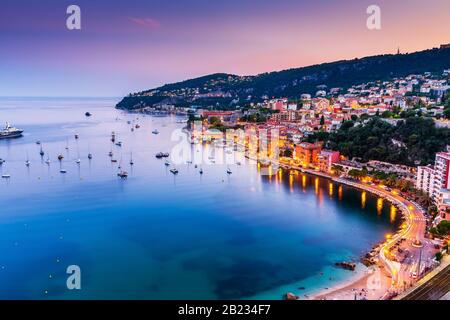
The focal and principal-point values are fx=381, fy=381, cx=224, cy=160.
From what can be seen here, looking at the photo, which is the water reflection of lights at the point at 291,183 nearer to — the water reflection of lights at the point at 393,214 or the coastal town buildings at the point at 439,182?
the water reflection of lights at the point at 393,214

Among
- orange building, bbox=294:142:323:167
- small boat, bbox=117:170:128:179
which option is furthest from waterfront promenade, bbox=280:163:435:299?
small boat, bbox=117:170:128:179

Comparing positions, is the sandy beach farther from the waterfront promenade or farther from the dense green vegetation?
the dense green vegetation

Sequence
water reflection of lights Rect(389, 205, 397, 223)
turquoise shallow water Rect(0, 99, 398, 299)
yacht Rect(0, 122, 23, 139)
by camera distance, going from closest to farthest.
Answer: turquoise shallow water Rect(0, 99, 398, 299) < water reflection of lights Rect(389, 205, 397, 223) < yacht Rect(0, 122, 23, 139)

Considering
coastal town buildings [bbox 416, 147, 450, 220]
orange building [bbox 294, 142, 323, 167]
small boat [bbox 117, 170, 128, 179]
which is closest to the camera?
coastal town buildings [bbox 416, 147, 450, 220]

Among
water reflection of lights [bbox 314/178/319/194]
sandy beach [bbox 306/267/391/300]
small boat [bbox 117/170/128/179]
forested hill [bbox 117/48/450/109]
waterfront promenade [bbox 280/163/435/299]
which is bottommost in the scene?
sandy beach [bbox 306/267/391/300]

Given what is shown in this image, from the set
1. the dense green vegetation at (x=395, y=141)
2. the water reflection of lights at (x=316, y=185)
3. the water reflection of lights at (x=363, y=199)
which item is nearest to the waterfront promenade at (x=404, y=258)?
the water reflection of lights at (x=363, y=199)
